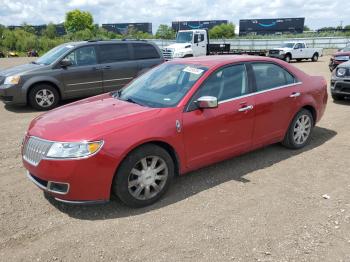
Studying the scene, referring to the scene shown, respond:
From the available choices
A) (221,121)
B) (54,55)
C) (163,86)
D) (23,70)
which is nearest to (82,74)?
(54,55)

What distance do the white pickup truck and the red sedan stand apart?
914 inches

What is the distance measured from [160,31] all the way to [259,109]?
83.4 m

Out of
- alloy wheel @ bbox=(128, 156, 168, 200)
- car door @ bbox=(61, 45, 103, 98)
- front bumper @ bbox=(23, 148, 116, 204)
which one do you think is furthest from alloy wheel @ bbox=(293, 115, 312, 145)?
car door @ bbox=(61, 45, 103, 98)

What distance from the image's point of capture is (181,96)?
173 inches

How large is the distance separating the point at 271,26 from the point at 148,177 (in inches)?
3488

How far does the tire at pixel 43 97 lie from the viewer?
9180 mm

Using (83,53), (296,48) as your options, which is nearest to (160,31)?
(296,48)

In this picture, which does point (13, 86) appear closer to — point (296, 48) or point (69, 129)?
point (69, 129)

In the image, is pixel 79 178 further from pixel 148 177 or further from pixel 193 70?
pixel 193 70

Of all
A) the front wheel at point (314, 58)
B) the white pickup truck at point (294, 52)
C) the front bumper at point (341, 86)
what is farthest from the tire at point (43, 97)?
the front wheel at point (314, 58)

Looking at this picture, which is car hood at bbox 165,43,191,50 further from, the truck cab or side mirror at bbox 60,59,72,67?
side mirror at bbox 60,59,72,67

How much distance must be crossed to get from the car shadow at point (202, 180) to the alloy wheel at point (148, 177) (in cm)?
17

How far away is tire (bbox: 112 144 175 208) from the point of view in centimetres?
382

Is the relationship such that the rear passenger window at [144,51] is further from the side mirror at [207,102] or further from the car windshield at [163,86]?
the side mirror at [207,102]
